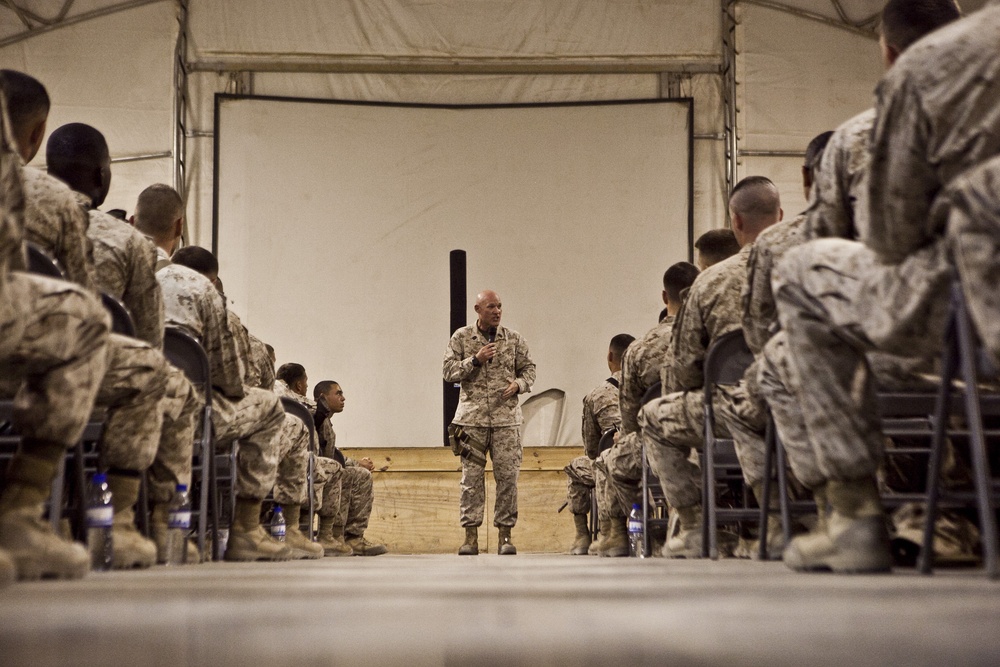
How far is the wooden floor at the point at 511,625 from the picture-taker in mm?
756

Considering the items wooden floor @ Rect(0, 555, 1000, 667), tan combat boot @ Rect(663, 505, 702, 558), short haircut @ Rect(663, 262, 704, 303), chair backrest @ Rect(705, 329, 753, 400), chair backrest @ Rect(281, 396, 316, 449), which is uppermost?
short haircut @ Rect(663, 262, 704, 303)

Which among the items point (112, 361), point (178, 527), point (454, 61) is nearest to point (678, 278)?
point (178, 527)

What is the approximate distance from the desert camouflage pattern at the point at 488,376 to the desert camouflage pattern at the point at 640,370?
277 cm

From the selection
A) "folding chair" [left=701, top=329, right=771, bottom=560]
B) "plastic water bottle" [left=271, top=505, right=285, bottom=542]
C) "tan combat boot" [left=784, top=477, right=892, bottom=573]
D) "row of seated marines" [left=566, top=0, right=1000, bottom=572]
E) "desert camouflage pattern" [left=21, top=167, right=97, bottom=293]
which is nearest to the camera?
"row of seated marines" [left=566, top=0, right=1000, bottom=572]

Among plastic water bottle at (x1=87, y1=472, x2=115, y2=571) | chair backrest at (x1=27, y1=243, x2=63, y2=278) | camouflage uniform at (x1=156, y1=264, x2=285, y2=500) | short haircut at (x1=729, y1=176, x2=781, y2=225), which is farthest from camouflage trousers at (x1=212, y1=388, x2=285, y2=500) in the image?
short haircut at (x1=729, y1=176, x2=781, y2=225)

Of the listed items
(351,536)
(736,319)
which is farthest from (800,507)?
(351,536)

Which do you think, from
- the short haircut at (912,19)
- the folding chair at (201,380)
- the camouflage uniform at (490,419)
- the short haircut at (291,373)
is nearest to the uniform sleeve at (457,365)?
the camouflage uniform at (490,419)

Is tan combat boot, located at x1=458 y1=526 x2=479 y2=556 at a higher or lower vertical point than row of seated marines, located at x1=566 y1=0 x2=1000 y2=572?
lower

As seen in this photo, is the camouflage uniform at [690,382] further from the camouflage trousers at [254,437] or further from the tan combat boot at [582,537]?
the tan combat boot at [582,537]

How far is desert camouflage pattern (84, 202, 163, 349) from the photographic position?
2902mm

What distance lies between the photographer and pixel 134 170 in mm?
9000

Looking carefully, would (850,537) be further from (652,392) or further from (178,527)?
(652,392)

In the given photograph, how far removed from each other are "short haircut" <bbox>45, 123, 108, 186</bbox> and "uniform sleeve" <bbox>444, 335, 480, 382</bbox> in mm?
4379

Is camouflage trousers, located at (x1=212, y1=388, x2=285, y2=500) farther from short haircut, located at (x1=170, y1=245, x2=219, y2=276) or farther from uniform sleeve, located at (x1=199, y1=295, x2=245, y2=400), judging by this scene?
short haircut, located at (x1=170, y1=245, x2=219, y2=276)
